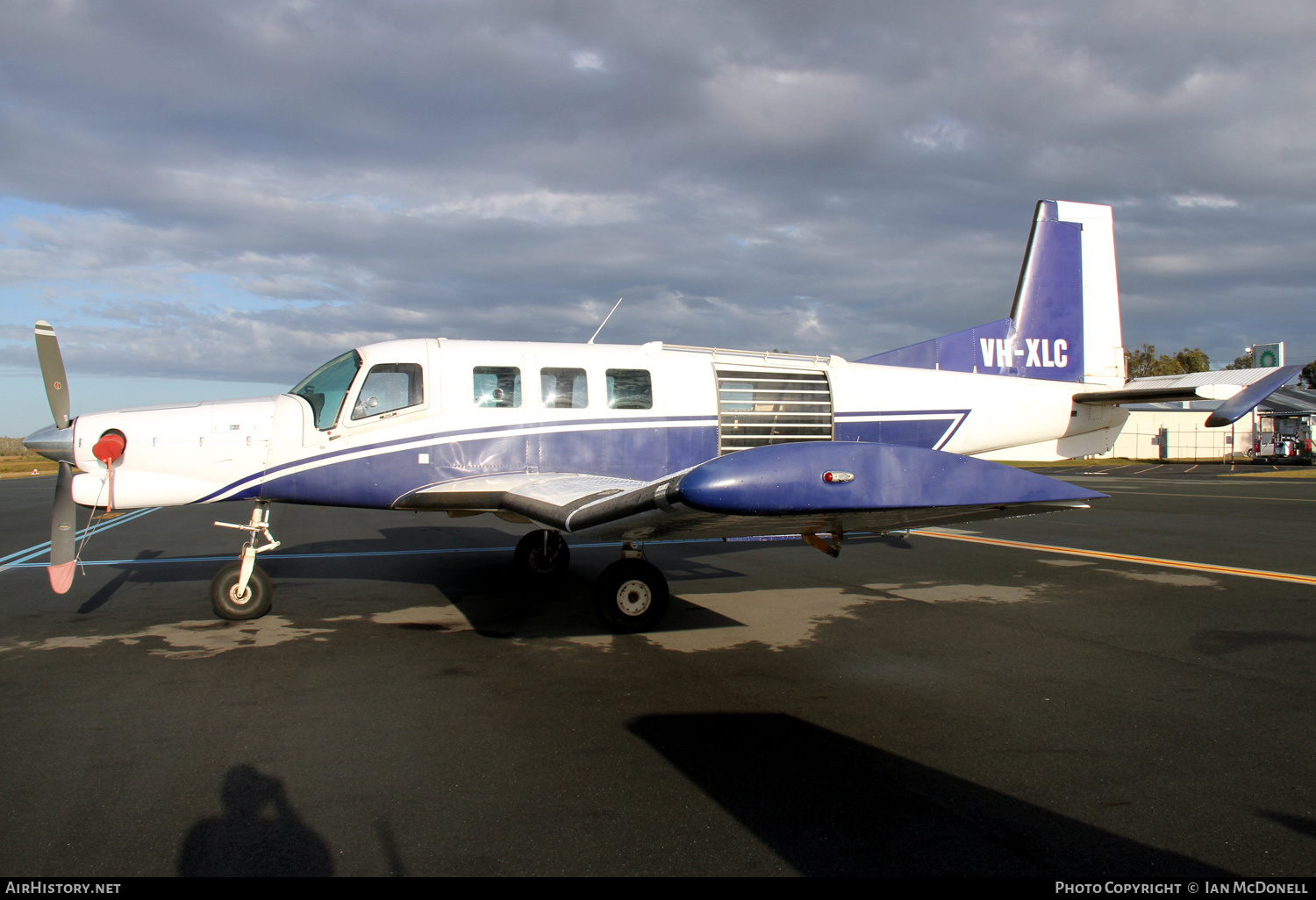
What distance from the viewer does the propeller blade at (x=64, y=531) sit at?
6691 mm

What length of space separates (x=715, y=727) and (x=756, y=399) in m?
4.62

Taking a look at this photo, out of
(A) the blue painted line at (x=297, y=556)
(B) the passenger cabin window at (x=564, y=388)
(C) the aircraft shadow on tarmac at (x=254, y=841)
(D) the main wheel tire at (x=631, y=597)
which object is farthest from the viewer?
(A) the blue painted line at (x=297, y=556)

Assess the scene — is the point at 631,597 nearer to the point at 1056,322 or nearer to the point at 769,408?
the point at 769,408

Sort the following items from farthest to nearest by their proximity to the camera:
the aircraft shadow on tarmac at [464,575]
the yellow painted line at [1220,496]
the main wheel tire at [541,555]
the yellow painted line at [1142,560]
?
the yellow painted line at [1220,496] < the main wheel tire at [541,555] < the yellow painted line at [1142,560] < the aircraft shadow on tarmac at [464,575]

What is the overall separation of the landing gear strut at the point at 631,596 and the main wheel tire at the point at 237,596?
318 centimetres

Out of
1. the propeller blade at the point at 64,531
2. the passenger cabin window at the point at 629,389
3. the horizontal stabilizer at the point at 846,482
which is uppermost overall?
the passenger cabin window at the point at 629,389

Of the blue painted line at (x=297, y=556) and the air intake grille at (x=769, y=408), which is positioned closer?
the air intake grille at (x=769, y=408)

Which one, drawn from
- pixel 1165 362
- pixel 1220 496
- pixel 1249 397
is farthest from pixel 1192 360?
pixel 1249 397

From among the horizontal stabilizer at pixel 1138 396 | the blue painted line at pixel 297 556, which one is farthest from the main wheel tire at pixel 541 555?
the horizontal stabilizer at pixel 1138 396

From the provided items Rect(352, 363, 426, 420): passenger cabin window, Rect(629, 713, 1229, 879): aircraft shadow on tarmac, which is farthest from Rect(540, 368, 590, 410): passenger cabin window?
Rect(629, 713, 1229, 879): aircraft shadow on tarmac

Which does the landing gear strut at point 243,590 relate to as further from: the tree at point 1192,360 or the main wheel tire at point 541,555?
the tree at point 1192,360

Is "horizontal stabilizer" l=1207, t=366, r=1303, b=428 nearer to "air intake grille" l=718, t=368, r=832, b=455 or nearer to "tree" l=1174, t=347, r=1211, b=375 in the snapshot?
"air intake grille" l=718, t=368, r=832, b=455

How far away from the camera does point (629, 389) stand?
797 cm

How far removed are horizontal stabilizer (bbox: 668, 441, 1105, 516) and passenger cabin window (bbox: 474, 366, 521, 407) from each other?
363 centimetres
